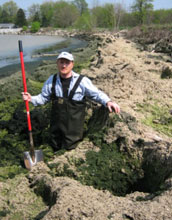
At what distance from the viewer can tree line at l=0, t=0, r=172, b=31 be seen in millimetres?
55200

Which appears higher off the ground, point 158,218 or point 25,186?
point 158,218

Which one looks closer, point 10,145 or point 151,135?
point 151,135

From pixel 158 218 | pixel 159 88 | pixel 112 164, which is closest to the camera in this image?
pixel 158 218

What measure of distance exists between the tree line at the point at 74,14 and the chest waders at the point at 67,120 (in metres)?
46.5

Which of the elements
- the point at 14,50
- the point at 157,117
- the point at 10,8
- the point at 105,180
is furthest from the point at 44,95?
the point at 10,8

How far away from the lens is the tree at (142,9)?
2073 inches

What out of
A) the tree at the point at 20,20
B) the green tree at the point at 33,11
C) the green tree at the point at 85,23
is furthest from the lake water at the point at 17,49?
the green tree at the point at 33,11

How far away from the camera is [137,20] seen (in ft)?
185

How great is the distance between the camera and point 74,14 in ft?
343

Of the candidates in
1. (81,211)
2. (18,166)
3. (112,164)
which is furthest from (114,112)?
(81,211)

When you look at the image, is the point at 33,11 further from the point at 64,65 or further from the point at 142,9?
the point at 64,65

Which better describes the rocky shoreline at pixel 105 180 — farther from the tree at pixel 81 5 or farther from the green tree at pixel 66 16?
the tree at pixel 81 5

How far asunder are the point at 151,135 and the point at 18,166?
2.06m

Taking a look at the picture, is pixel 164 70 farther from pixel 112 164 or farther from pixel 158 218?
pixel 158 218
